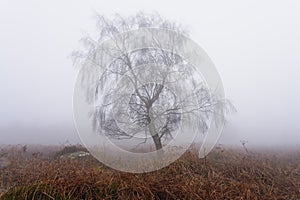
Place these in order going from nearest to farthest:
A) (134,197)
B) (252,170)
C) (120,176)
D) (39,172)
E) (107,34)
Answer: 1. (134,197)
2. (120,176)
3. (39,172)
4. (252,170)
5. (107,34)

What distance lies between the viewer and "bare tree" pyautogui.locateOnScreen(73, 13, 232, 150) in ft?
26.2

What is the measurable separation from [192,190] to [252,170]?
339cm

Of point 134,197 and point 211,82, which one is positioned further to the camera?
point 211,82

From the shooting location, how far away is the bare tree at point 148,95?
797 cm

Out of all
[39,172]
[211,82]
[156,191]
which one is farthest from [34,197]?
[211,82]

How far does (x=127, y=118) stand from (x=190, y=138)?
1.90m

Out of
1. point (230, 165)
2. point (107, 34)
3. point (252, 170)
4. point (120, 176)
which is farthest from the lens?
point (107, 34)

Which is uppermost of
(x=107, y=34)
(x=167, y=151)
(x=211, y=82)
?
(x=107, y=34)

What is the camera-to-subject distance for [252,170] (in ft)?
22.8

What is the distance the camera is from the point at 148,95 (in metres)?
8.20

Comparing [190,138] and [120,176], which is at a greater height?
[190,138]

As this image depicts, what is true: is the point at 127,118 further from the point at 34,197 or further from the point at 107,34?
the point at 34,197

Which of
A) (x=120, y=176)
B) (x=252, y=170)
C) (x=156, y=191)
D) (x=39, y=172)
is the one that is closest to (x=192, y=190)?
(x=156, y=191)

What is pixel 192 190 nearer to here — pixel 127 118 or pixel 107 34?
pixel 127 118
